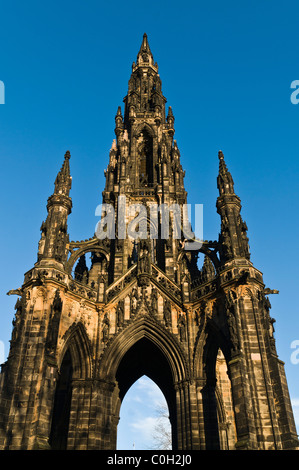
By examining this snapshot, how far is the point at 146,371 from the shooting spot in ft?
77.5

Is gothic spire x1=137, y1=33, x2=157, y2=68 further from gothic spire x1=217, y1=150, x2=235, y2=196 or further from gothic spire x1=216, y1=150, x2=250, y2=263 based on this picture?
gothic spire x1=216, y1=150, x2=250, y2=263

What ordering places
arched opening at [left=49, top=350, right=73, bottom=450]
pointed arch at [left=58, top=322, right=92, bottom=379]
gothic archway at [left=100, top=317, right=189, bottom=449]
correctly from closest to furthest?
gothic archway at [left=100, top=317, right=189, bottom=449]
pointed arch at [left=58, top=322, right=92, bottom=379]
arched opening at [left=49, top=350, right=73, bottom=450]

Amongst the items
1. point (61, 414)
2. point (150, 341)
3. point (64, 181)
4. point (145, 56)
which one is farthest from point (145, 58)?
point (61, 414)

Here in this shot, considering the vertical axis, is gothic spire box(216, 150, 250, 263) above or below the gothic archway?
above

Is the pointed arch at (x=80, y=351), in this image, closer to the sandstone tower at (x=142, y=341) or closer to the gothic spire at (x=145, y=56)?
the sandstone tower at (x=142, y=341)

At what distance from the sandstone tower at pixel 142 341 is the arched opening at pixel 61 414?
5 centimetres

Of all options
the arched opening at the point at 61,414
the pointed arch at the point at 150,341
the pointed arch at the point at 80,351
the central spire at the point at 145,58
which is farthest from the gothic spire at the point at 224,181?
the central spire at the point at 145,58

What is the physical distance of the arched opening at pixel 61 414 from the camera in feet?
65.6

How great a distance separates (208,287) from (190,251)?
610 cm

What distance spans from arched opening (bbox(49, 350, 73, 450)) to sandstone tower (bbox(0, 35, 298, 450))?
0.05 m

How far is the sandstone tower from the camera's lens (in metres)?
15.8

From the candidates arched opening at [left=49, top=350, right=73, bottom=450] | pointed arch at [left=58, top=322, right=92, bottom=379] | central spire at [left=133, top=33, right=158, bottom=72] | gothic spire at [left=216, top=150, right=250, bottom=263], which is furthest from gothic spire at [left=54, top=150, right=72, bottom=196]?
central spire at [left=133, top=33, right=158, bottom=72]
